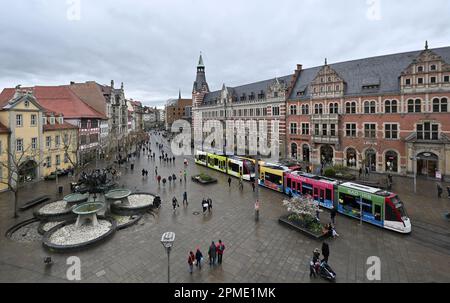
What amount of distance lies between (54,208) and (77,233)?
23.8 feet

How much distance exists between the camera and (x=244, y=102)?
195 ft

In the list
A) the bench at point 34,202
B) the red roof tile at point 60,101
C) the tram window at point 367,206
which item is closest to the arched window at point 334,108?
the tram window at point 367,206

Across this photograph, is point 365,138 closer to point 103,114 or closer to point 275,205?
point 275,205

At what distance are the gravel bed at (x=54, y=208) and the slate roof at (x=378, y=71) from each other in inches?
1583

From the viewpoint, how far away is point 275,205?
76.4 feet

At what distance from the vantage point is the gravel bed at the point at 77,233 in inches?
625

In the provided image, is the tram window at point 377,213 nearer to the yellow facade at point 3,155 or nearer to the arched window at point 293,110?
the arched window at point 293,110

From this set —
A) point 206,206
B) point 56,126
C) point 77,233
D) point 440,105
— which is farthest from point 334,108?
point 56,126

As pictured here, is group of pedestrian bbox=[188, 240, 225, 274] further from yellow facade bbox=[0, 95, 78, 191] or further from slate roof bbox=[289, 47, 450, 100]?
slate roof bbox=[289, 47, 450, 100]

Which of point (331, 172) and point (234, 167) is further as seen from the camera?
point (234, 167)

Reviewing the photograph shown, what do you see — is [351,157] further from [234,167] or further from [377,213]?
[377,213]

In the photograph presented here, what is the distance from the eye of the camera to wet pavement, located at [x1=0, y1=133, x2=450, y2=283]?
40.2ft

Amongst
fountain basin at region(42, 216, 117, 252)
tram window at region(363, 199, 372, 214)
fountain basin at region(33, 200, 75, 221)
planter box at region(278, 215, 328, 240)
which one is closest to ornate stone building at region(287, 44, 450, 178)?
tram window at region(363, 199, 372, 214)

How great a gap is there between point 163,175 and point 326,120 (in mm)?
29056
